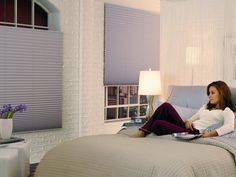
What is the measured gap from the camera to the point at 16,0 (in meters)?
5.66

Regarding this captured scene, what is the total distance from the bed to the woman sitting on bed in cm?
13

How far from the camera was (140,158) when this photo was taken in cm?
304

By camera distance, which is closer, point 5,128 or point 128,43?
point 5,128

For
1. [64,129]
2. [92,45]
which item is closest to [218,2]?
[92,45]

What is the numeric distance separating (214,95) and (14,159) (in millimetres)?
2024

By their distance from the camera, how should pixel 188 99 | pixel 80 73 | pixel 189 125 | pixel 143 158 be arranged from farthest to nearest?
pixel 80 73 < pixel 188 99 < pixel 189 125 < pixel 143 158

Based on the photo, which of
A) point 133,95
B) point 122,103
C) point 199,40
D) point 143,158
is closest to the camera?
point 143,158

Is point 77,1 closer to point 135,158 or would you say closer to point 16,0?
point 16,0

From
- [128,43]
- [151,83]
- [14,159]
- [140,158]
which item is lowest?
[14,159]

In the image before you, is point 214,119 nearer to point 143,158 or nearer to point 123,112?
point 143,158

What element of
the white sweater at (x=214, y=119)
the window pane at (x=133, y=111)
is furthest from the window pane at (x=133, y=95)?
the white sweater at (x=214, y=119)

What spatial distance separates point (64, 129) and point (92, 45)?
128 centimetres

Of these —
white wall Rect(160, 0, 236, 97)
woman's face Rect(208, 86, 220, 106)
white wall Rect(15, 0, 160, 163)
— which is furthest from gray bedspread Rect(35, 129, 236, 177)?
white wall Rect(15, 0, 160, 163)

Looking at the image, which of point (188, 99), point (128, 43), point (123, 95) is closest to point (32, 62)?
point (128, 43)
